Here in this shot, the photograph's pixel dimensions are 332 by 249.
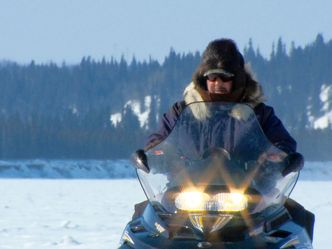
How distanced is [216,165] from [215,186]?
0.34ft

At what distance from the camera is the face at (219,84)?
4559 mm

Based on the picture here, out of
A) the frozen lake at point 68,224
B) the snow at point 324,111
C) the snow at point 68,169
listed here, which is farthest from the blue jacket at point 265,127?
the snow at point 324,111

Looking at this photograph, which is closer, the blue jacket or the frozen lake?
the blue jacket

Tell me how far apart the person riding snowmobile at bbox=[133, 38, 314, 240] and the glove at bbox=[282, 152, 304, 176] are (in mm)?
329

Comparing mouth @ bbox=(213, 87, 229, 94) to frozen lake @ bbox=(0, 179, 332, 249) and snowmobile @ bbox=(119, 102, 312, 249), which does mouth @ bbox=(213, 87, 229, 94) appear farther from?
frozen lake @ bbox=(0, 179, 332, 249)

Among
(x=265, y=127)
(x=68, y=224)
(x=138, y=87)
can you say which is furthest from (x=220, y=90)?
(x=138, y=87)

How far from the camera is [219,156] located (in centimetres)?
399

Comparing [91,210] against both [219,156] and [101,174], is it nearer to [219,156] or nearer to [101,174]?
[219,156]

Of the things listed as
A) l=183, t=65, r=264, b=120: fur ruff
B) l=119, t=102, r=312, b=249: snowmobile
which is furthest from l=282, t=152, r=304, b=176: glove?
l=183, t=65, r=264, b=120: fur ruff

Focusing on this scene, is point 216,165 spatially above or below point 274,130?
below

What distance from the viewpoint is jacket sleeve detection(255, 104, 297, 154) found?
169 inches

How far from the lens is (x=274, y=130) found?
4391 millimetres

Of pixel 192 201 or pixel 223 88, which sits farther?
pixel 223 88

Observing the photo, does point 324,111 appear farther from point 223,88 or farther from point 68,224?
point 223,88
